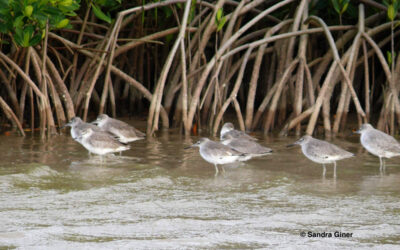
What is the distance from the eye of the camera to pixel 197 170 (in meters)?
6.59

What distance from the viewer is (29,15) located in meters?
7.43

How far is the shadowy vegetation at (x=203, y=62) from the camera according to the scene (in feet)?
27.5

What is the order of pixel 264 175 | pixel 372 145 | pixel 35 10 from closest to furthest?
pixel 264 175 → pixel 372 145 → pixel 35 10

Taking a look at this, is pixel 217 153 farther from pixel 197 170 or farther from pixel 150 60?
pixel 150 60

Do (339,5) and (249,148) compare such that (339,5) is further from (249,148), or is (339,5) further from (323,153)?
(323,153)

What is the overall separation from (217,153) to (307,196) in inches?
49.0

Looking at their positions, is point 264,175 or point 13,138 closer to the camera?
point 264,175

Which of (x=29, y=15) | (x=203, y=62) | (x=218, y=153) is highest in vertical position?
(x=29, y=15)

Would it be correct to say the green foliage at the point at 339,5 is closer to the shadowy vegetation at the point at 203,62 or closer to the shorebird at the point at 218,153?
the shadowy vegetation at the point at 203,62

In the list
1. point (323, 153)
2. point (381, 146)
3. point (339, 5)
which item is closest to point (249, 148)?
point (323, 153)

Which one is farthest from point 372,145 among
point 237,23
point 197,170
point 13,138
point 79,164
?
point 13,138

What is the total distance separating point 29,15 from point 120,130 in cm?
159

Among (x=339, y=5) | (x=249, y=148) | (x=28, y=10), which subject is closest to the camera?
(x=249, y=148)

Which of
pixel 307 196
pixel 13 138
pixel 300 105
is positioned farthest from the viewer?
pixel 300 105
